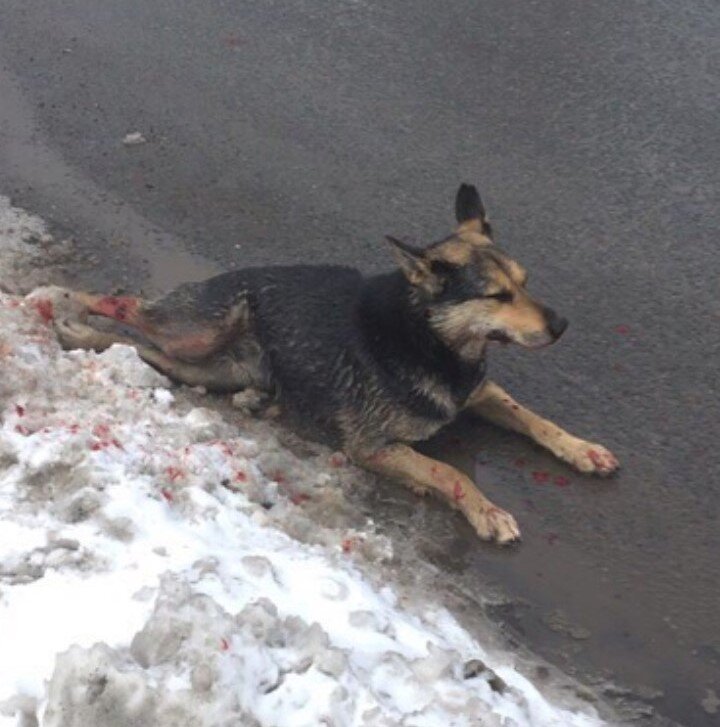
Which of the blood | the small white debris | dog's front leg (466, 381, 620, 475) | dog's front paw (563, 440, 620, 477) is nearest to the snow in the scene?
the blood

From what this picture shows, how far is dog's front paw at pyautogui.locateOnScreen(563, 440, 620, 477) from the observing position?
15.9ft

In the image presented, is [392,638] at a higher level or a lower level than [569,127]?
lower

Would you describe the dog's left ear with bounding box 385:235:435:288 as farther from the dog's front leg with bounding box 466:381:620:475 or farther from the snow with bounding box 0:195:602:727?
the snow with bounding box 0:195:602:727

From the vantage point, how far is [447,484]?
4738 mm

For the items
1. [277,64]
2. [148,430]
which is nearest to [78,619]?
[148,430]

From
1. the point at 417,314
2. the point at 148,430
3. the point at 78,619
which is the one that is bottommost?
the point at 148,430

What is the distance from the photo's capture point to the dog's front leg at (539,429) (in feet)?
16.0

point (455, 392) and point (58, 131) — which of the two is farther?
point (58, 131)

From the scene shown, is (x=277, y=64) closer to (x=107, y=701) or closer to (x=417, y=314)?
(x=417, y=314)

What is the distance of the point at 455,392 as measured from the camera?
5023 millimetres

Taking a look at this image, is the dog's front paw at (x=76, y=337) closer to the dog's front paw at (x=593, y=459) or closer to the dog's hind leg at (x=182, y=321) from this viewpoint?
the dog's hind leg at (x=182, y=321)

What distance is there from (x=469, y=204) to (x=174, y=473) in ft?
6.32

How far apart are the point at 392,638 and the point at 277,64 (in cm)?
556

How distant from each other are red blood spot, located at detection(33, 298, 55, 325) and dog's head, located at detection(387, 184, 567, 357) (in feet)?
6.45
